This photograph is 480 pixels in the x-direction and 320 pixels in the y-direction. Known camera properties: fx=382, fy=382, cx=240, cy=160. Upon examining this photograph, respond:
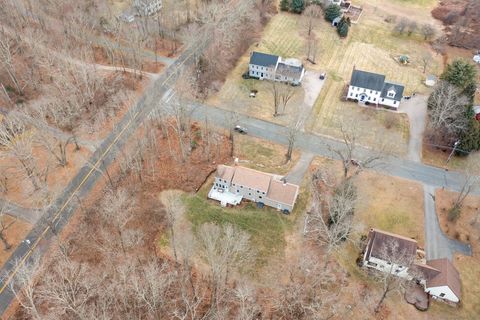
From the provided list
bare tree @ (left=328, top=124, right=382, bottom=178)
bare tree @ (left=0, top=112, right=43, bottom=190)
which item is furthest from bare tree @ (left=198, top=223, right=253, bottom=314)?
bare tree @ (left=0, top=112, right=43, bottom=190)

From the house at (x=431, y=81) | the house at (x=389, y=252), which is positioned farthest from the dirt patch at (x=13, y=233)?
the house at (x=431, y=81)

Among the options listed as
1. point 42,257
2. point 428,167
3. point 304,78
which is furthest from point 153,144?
point 428,167

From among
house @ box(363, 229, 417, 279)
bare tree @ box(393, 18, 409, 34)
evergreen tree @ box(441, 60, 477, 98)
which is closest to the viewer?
house @ box(363, 229, 417, 279)

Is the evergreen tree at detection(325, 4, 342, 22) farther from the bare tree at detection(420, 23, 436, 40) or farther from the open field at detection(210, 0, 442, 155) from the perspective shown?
the bare tree at detection(420, 23, 436, 40)

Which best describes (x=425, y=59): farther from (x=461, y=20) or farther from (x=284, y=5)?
(x=284, y=5)

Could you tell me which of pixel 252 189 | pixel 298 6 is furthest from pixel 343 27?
pixel 252 189
